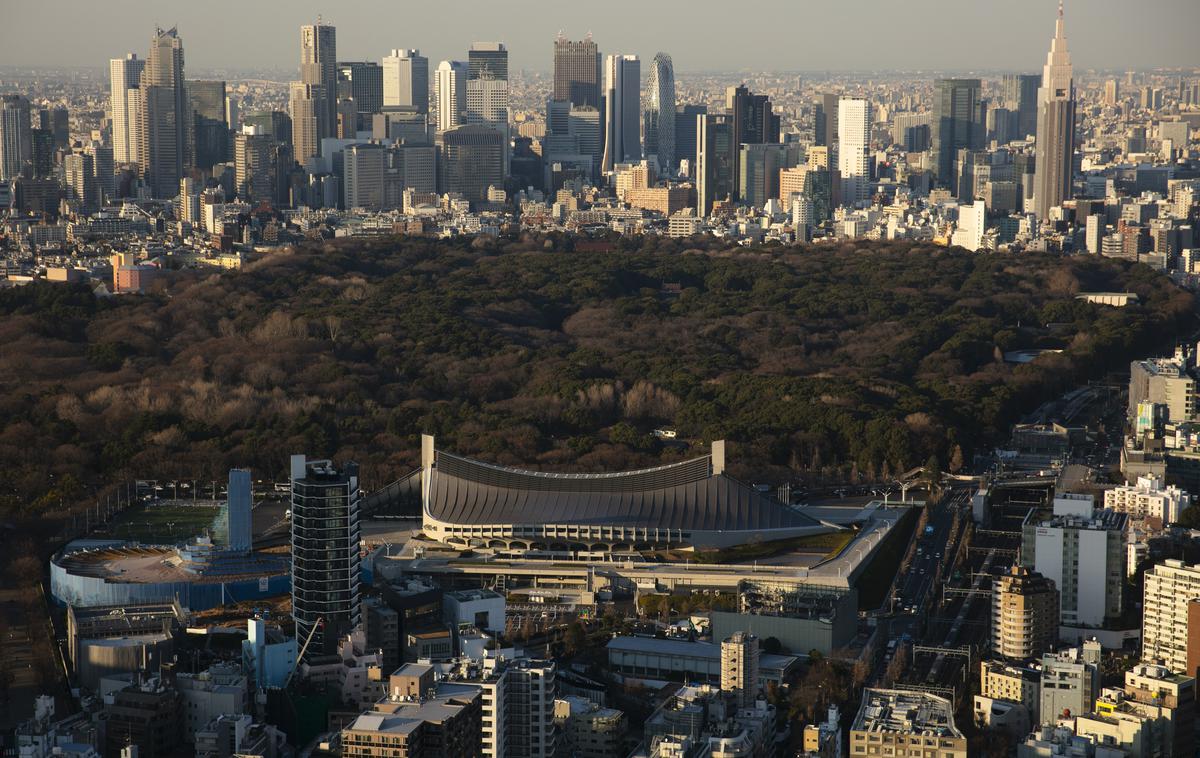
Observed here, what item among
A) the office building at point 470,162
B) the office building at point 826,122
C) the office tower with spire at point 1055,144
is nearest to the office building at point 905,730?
the office tower with spire at point 1055,144

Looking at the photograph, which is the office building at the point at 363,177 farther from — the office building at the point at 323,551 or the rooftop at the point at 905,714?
the rooftop at the point at 905,714

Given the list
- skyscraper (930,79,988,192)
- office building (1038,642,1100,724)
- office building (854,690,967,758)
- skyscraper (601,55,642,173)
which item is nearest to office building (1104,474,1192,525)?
office building (1038,642,1100,724)

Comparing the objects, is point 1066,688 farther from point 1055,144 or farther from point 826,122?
point 826,122

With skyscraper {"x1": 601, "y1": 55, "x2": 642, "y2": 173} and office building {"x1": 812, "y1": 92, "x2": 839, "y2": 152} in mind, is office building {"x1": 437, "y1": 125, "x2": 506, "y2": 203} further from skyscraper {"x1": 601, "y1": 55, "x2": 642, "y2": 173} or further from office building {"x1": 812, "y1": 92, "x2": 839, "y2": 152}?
office building {"x1": 812, "y1": 92, "x2": 839, "y2": 152}

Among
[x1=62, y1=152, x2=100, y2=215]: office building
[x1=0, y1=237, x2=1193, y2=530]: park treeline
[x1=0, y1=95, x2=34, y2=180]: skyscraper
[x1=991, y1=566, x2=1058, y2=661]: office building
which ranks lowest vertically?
[x1=991, y1=566, x2=1058, y2=661]: office building

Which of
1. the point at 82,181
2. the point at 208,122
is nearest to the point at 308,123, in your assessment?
the point at 208,122

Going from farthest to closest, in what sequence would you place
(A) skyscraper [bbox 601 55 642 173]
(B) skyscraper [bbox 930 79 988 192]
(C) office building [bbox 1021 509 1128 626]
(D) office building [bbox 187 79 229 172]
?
1. (A) skyscraper [bbox 601 55 642 173]
2. (B) skyscraper [bbox 930 79 988 192]
3. (D) office building [bbox 187 79 229 172]
4. (C) office building [bbox 1021 509 1128 626]
